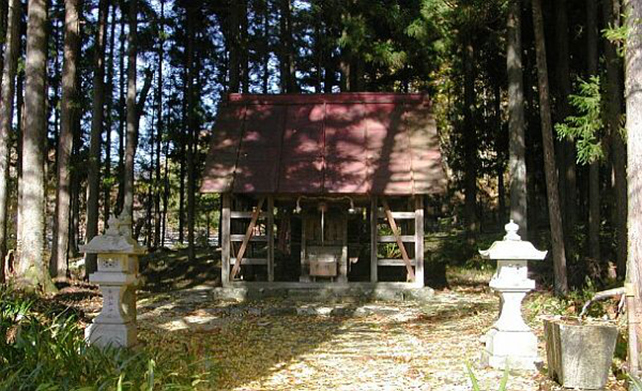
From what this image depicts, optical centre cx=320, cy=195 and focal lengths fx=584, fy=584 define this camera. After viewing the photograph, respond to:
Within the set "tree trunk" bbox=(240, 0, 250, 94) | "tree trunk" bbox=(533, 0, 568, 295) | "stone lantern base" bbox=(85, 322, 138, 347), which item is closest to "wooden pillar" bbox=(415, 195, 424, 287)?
"tree trunk" bbox=(533, 0, 568, 295)

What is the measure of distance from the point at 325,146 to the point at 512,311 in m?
8.17

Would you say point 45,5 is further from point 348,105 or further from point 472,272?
point 472,272

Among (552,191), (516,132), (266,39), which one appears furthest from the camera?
(266,39)

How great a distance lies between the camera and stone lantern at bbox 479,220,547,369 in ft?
21.4

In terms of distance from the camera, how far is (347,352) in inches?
307

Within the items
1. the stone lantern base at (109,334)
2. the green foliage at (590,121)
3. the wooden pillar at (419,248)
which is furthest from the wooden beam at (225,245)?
the green foliage at (590,121)

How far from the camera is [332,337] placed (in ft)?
29.8

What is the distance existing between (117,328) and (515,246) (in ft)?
15.1

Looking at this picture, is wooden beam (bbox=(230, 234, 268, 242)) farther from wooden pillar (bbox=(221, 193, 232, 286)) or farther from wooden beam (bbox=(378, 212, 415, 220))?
wooden beam (bbox=(378, 212, 415, 220))

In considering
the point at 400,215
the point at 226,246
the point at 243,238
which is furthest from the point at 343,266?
the point at 226,246

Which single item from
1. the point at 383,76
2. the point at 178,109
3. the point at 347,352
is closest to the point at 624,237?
the point at 347,352

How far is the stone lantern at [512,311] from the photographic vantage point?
257 inches

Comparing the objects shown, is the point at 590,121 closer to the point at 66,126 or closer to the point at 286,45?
the point at 66,126

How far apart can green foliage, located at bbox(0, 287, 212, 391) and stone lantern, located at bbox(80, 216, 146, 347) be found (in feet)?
1.28
